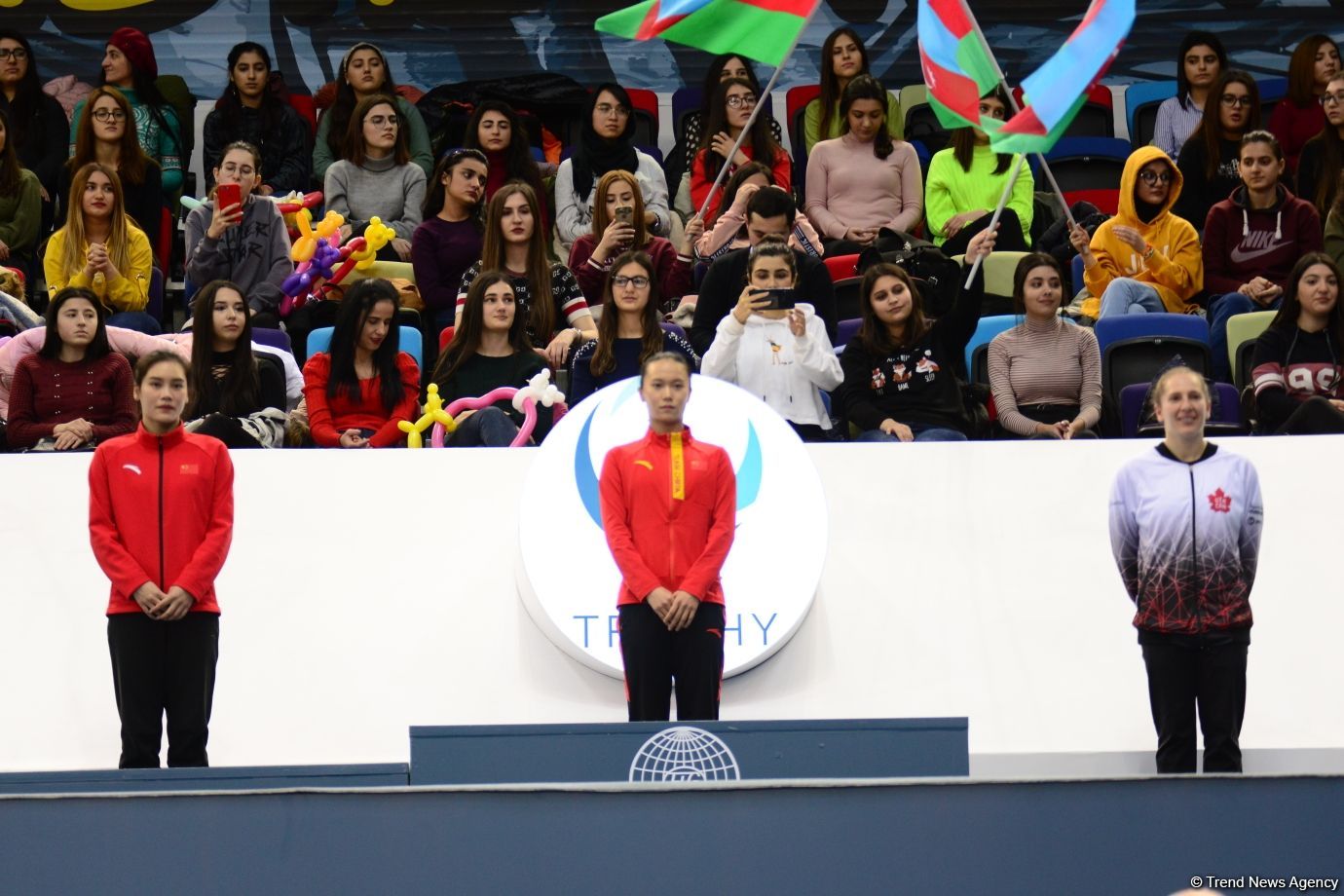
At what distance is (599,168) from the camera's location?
9352mm

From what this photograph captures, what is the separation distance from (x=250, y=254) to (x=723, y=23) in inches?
84.2

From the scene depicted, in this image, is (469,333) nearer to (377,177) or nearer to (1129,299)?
(377,177)

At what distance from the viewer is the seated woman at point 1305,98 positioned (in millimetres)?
10047

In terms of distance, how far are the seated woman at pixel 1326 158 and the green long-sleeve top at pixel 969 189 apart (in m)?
1.23

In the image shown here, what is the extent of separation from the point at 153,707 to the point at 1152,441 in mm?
3462

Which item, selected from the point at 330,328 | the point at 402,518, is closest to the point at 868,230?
the point at 330,328

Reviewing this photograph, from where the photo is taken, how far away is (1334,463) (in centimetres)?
699

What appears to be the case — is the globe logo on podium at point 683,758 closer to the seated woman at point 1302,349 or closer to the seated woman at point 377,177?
the seated woman at point 1302,349

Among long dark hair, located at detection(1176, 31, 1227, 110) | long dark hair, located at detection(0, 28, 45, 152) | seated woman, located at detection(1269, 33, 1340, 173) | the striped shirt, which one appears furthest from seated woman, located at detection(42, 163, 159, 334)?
seated woman, located at detection(1269, 33, 1340, 173)

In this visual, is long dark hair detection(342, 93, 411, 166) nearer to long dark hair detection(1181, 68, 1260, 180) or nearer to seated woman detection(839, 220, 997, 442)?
seated woman detection(839, 220, 997, 442)

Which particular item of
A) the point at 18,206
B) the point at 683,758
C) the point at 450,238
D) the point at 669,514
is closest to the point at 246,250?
the point at 450,238

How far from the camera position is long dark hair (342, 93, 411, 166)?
31.0 feet

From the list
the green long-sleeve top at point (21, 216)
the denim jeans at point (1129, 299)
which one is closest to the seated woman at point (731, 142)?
the denim jeans at point (1129, 299)

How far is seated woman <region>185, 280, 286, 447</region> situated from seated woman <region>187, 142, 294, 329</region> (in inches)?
36.3
